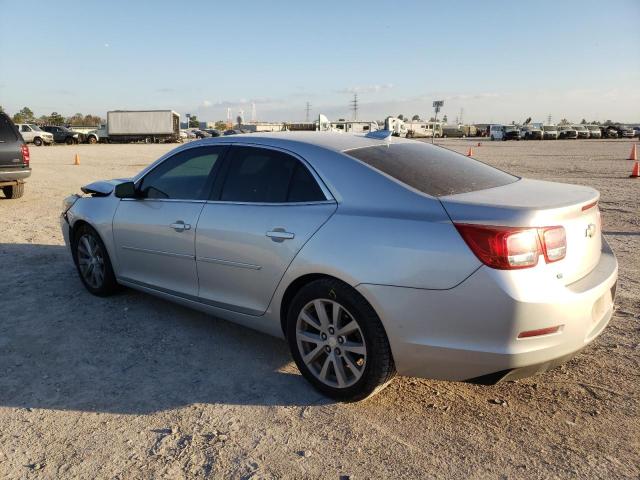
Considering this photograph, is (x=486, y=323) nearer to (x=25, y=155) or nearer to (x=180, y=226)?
(x=180, y=226)

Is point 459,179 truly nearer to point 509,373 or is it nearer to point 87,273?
point 509,373

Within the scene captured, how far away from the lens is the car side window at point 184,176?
4.06 m

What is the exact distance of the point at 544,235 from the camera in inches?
105

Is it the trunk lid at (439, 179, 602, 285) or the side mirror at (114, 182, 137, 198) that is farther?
the side mirror at (114, 182, 137, 198)

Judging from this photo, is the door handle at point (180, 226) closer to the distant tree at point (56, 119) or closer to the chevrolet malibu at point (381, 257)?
the chevrolet malibu at point (381, 257)

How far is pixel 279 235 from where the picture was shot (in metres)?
3.32

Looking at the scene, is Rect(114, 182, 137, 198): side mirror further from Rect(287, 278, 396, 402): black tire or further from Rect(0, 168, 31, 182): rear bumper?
Rect(0, 168, 31, 182): rear bumper

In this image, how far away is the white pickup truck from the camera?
138 ft

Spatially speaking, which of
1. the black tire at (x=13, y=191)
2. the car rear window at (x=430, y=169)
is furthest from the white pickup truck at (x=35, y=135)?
the car rear window at (x=430, y=169)

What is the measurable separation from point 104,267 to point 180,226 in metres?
1.33

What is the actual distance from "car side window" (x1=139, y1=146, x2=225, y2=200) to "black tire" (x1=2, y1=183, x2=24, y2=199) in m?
8.72

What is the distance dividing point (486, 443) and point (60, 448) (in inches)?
87.1

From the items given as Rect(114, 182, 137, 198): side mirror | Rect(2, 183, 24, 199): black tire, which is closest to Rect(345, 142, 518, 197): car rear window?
Rect(114, 182, 137, 198): side mirror

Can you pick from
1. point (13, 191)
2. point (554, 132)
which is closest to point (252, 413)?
point (13, 191)
